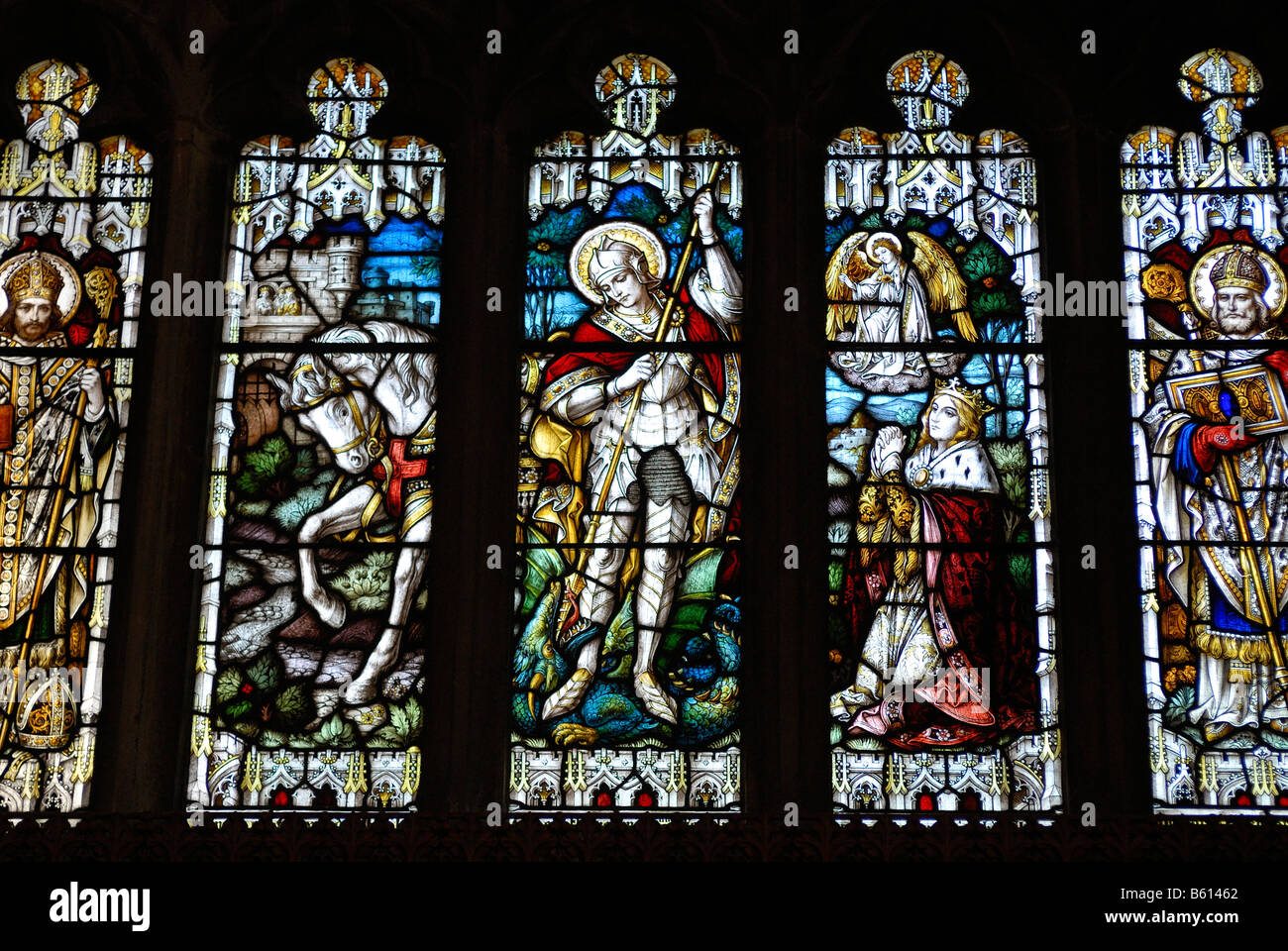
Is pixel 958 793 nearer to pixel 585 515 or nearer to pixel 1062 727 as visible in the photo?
pixel 1062 727

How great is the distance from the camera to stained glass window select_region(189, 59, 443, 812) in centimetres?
842

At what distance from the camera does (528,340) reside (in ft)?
29.6

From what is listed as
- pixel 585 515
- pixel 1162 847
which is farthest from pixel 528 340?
pixel 1162 847

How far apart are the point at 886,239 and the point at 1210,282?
1.41 m

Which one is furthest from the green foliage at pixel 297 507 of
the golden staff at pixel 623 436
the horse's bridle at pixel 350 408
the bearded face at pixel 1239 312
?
the bearded face at pixel 1239 312

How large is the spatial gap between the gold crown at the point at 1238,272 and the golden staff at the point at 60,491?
4780mm

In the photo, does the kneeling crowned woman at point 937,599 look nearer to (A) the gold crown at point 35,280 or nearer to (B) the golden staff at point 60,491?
(B) the golden staff at point 60,491

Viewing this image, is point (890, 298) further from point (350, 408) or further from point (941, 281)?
point (350, 408)

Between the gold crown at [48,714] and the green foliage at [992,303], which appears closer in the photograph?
the gold crown at [48,714]

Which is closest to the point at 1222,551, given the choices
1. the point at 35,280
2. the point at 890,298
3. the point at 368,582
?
the point at 890,298

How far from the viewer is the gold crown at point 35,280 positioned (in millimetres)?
9172

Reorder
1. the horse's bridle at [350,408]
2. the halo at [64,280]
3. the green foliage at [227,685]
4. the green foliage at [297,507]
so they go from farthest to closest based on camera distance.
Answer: the halo at [64,280], the horse's bridle at [350,408], the green foliage at [297,507], the green foliage at [227,685]

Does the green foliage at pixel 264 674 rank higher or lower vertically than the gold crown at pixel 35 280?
lower

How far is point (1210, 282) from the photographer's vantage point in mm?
9148
